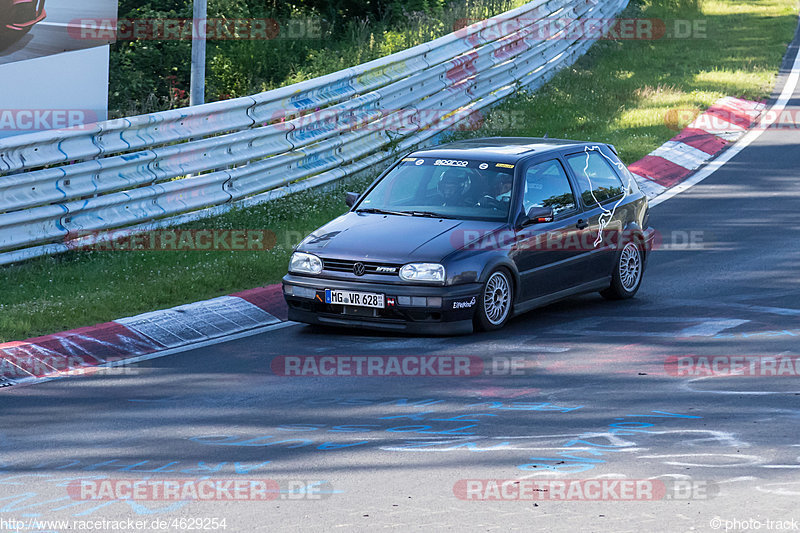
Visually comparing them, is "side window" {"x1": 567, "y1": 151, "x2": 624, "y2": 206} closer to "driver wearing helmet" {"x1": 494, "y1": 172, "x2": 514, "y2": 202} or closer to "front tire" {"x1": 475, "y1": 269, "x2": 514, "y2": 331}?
"driver wearing helmet" {"x1": 494, "y1": 172, "x2": 514, "y2": 202}

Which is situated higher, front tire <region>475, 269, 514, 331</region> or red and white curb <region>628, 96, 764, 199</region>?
red and white curb <region>628, 96, 764, 199</region>

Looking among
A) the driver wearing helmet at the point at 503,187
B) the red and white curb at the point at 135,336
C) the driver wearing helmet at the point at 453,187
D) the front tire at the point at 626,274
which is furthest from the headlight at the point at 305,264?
the front tire at the point at 626,274

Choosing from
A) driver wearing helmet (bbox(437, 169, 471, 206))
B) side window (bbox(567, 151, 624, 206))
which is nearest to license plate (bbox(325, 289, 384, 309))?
driver wearing helmet (bbox(437, 169, 471, 206))

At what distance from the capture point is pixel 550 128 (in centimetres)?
1889

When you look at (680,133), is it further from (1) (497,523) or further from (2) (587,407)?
(1) (497,523)

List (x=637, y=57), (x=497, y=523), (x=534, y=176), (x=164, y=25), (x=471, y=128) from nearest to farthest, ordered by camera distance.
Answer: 1. (x=497, y=523)
2. (x=534, y=176)
3. (x=471, y=128)
4. (x=164, y=25)
5. (x=637, y=57)

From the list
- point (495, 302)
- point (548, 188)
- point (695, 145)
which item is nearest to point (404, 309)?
point (495, 302)

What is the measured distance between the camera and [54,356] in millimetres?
9016

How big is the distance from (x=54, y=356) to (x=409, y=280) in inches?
110

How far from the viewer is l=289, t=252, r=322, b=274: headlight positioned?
32.8 feet

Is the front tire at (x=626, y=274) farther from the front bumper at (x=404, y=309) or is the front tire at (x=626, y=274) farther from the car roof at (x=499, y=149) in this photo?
the front bumper at (x=404, y=309)

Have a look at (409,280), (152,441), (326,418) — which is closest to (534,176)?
(409,280)

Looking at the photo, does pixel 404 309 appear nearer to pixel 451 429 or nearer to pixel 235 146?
pixel 451 429

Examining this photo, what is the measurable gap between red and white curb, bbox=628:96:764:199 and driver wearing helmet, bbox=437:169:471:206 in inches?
232
